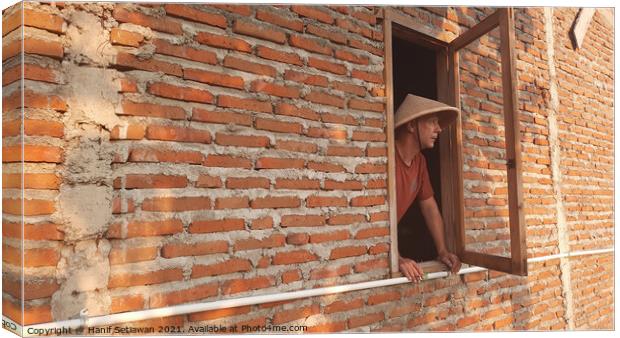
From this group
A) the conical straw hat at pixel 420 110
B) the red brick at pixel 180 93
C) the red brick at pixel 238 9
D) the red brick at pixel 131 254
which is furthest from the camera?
the conical straw hat at pixel 420 110

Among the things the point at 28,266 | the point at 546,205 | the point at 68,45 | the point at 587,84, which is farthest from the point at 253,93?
the point at 587,84

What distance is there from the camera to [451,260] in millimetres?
3033

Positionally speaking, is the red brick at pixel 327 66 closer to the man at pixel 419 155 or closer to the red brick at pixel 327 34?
the red brick at pixel 327 34

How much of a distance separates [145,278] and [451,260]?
211cm

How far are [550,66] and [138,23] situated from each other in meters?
3.61

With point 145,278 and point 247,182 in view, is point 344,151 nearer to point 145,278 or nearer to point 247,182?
point 247,182

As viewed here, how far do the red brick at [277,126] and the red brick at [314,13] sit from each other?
2.12 ft

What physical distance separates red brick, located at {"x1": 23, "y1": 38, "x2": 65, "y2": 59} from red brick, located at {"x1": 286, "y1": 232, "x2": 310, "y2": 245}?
1.35 metres

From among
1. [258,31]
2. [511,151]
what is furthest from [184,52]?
[511,151]

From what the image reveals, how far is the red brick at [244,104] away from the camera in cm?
209

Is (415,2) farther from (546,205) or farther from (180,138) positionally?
(546,205)

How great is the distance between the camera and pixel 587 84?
13.6ft

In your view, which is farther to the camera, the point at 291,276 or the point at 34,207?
the point at 291,276

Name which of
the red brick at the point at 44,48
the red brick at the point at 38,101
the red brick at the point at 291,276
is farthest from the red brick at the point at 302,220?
the red brick at the point at 44,48
